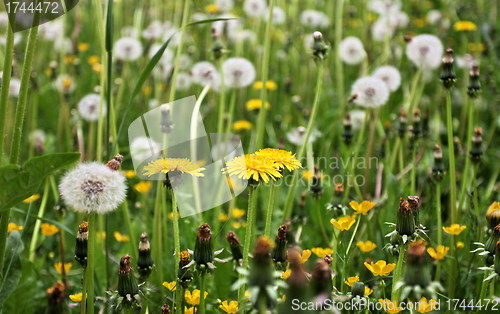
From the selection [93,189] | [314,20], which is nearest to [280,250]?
[93,189]

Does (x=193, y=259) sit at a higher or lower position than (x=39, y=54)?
lower

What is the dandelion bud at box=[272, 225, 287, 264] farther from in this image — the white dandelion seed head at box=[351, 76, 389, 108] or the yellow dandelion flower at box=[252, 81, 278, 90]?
the yellow dandelion flower at box=[252, 81, 278, 90]

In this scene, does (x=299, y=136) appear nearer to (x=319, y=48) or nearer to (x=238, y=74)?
(x=238, y=74)

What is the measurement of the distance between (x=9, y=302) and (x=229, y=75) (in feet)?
3.77

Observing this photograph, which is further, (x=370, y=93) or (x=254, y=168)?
(x=370, y=93)

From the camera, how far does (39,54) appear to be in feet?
9.89

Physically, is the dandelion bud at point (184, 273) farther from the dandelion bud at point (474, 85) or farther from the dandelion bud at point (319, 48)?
Answer: the dandelion bud at point (474, 85)

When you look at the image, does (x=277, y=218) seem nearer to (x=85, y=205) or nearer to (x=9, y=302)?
(x=9, y=302)

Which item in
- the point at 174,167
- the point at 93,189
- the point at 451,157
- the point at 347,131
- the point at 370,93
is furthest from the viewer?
the point at 370,93

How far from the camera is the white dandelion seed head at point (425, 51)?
2025 mm

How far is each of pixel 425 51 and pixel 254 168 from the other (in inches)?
51.6

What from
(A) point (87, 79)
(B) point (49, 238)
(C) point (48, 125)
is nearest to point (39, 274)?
(B) point (49, 238)

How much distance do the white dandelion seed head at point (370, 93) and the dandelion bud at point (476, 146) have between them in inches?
14.0

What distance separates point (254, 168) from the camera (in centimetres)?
92
